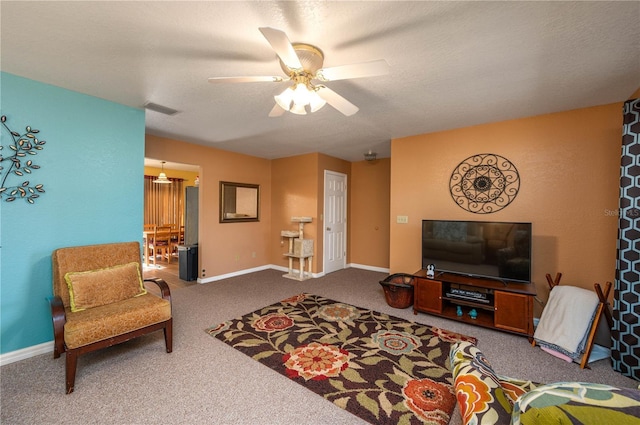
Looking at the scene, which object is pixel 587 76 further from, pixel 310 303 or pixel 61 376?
pixel 61 376

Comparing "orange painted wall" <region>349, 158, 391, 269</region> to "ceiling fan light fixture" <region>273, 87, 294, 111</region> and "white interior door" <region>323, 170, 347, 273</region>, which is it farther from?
"ceiling fan light fixture" <region>273, 87, 294, 111</region>

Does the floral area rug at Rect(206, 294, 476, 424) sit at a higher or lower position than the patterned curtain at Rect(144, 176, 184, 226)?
lower

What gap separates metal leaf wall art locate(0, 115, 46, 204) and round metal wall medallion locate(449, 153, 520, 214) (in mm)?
4708

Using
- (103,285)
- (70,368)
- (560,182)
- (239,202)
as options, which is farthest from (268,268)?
(560,182)

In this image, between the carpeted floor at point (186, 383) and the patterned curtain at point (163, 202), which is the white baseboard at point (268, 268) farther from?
the patterned curtain at point (163, 202)

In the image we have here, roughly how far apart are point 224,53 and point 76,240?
2.41 meters

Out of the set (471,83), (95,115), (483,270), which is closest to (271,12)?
(471,83)

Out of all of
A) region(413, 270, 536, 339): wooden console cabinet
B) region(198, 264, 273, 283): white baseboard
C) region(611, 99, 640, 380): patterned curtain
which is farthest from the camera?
region(198, 264, 273, 283): white baseboard

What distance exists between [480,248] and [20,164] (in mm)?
4834

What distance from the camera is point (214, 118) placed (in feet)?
10.8

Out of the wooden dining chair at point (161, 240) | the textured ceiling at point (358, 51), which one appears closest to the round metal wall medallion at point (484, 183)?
the textured ceiling at point (358, 51)

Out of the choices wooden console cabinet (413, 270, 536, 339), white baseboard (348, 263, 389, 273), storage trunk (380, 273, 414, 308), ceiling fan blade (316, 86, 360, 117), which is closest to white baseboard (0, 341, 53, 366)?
ceiling fan blade (316, 86, 360, 117)

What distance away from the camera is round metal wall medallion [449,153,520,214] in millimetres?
3271

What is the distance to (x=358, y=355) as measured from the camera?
2.42 meters
